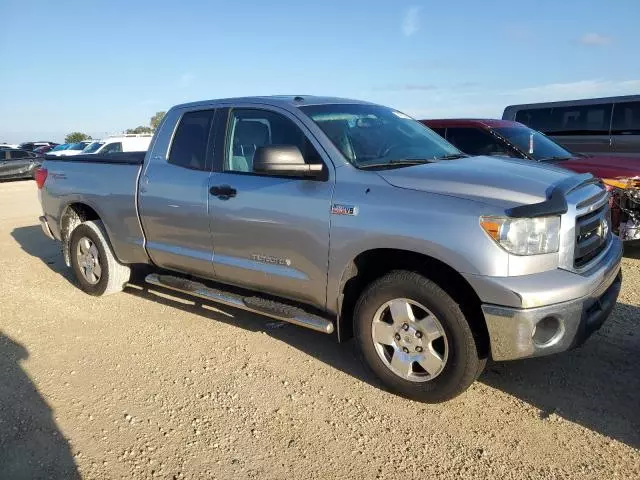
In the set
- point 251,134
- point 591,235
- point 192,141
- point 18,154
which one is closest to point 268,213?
point 251,134

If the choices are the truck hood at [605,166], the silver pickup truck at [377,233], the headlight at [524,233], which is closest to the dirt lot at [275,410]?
the silver pickup truck at [377,233]

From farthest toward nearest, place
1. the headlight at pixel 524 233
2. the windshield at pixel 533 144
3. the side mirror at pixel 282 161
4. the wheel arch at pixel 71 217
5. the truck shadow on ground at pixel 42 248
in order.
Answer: the windshield at pixel 533 144, the truck shadow on ground at pixel 42 248, the wheel arch at pixel 71 217, the side mirror at pixel 282 161, the headlight at pixel 524 233

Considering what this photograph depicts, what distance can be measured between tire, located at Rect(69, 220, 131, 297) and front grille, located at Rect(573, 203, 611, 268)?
4.25m

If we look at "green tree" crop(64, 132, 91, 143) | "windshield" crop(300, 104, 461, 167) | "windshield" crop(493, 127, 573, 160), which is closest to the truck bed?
"windshield" crop(300, 104, 461, 167)

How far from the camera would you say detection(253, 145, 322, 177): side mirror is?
356 cm

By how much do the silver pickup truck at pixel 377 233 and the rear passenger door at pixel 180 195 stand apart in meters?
0.01

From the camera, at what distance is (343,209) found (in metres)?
3.49

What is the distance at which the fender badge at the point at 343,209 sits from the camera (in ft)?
11.3

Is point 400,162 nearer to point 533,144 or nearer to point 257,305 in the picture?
point 257,305

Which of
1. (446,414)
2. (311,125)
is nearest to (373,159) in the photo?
(311,125)

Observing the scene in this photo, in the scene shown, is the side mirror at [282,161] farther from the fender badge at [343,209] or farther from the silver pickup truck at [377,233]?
the fender badge at [343,209]

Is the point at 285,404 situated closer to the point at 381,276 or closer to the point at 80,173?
the point at 381,276

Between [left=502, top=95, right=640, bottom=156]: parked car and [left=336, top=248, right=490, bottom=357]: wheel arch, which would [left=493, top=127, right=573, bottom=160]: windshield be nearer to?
[left=502, top=95, right=640, bottom=156]: parked car

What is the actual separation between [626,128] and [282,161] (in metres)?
8.11
